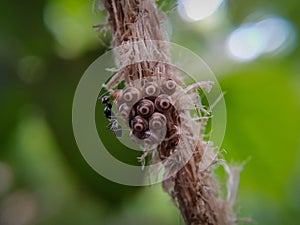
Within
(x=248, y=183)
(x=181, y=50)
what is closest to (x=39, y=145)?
(x=248, y=183)

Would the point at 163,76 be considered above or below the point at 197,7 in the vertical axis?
Result: below

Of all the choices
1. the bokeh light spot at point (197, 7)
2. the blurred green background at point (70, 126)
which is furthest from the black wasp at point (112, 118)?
the blurred green background at point (70, 126)

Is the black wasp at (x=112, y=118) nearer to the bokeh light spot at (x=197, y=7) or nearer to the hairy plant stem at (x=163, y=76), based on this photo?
the hairy plant stem at (x=163, y=76)

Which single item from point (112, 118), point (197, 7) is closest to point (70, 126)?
point (197, 7)

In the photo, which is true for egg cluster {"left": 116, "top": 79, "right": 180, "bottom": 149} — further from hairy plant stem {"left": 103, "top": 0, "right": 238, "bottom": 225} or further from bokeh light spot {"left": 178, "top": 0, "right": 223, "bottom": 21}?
bokeh light spot {"left": 178, "top": 0, "right": 223, "bottom": 21}

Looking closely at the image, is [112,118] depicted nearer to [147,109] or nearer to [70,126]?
[147,109]

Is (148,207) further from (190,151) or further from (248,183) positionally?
(190,151)
